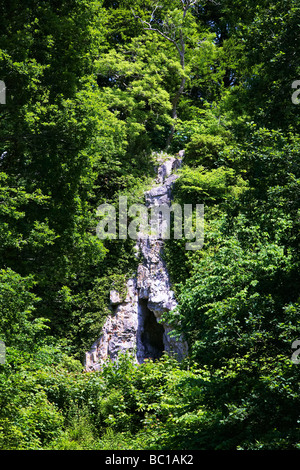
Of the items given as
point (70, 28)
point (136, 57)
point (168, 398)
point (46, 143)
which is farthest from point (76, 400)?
point (136, 57)

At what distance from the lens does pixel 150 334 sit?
15.8m

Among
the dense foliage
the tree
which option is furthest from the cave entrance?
the tree

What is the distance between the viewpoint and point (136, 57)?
19.1m

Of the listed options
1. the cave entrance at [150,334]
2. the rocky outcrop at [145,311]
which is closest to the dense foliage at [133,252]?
the rocky outcrop at [145,311]

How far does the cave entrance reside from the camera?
15345mm

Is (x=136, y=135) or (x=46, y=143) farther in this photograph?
(x=136, y=135)

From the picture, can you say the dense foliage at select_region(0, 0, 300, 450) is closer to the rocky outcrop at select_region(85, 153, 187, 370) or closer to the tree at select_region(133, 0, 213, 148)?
the rocky outcrop at select_region(85, 153, 187, 370)

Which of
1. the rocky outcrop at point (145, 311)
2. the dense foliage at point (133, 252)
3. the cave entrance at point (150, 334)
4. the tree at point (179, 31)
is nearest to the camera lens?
the dense foliage at point (133, 252)

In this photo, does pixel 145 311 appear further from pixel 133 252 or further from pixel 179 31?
pixel 179 31

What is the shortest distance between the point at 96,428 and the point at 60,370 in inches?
88.0

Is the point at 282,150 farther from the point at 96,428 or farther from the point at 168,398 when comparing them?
the point at 96,428

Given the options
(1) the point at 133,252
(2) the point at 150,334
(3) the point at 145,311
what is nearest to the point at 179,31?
(1) the point at 133,252

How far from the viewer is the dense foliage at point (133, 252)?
6.56 meters

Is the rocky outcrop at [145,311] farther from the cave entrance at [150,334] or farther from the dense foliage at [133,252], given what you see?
the dense foliage at [133,252]
